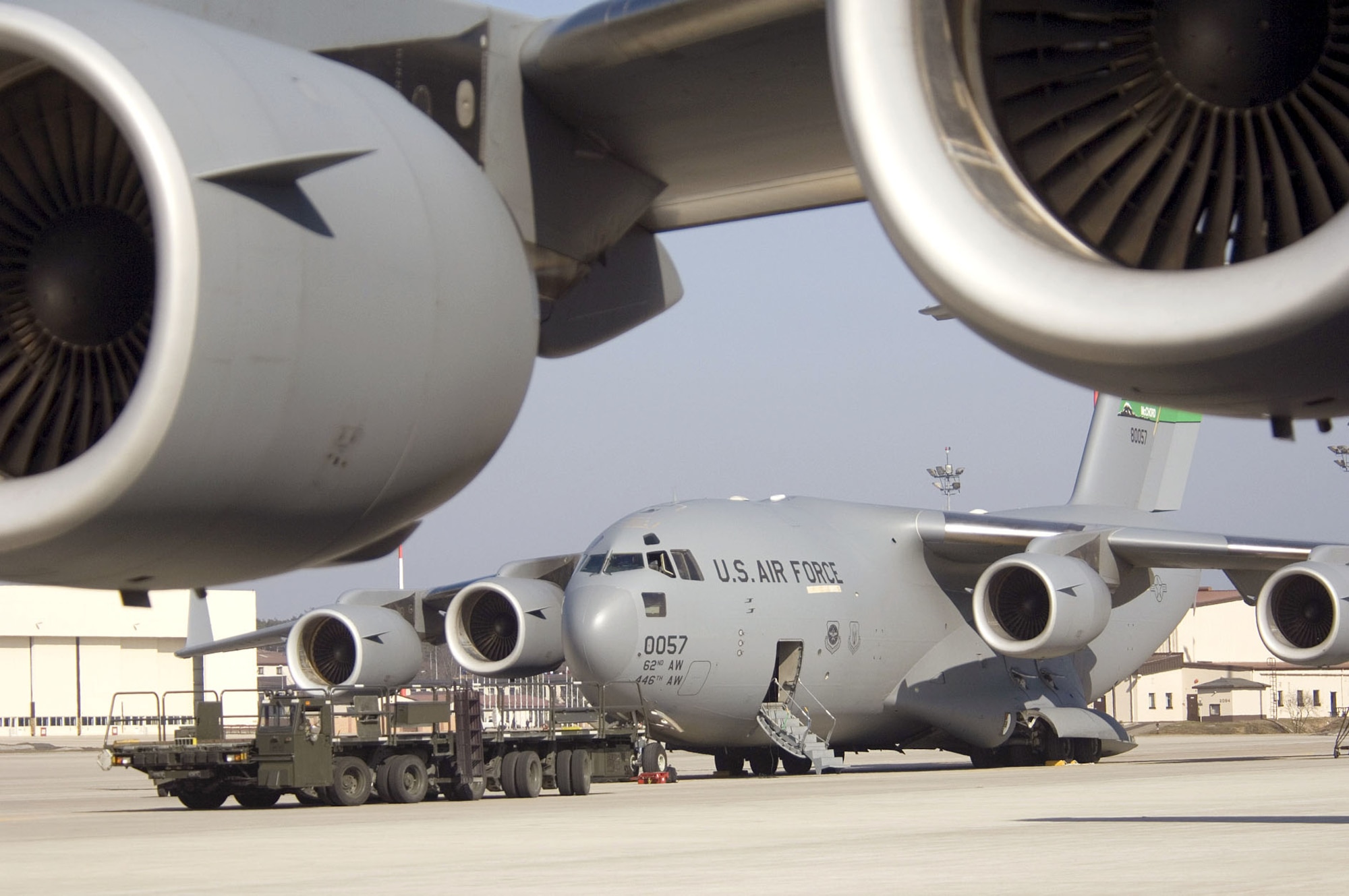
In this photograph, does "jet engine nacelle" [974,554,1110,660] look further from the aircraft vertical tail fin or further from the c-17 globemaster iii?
the aircraft vertical tail fin

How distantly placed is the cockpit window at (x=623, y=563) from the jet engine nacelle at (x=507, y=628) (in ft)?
4.14

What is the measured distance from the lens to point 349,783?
67.9ft

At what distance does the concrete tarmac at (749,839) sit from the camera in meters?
10.8

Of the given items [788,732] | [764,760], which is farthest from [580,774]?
[764,760]

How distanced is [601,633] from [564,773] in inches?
79.5

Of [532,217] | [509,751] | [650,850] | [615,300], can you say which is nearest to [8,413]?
[532,217]

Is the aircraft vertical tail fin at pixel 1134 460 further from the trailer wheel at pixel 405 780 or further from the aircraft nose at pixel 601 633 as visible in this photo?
the trailer wheel at pixel 405 780

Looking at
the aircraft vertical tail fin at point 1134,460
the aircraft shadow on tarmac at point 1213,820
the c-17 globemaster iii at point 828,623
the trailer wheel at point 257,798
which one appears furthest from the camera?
the aircraft vertical tail fin at point 1134,460

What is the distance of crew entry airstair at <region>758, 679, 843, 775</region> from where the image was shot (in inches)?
942

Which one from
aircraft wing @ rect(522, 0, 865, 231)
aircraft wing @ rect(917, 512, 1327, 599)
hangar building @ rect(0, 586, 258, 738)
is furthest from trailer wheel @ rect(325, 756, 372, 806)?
hangar building @ rect(0, 586, 258, 738)

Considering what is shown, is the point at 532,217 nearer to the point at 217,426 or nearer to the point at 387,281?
the point at 387,281

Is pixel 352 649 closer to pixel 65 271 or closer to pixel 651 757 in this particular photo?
pixel 651 757

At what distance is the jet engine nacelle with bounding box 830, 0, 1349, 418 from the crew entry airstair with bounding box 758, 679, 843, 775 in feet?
69.7

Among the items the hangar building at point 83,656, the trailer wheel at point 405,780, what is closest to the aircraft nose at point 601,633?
the trailer wheel at point 405,780
